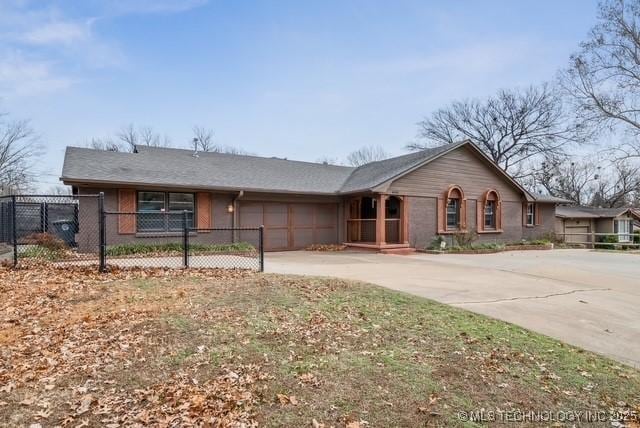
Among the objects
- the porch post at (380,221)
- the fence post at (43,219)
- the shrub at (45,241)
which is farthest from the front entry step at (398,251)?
the fence post at (43,219)

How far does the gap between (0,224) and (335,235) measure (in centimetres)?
1314

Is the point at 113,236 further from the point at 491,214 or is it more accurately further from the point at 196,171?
the point at 491,214

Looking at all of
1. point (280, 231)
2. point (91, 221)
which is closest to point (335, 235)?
point (280, 231)

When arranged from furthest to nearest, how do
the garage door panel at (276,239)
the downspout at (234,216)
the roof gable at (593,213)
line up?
the roof gable at (593,213) → the garage door panel at (276,239) → the downspout at (234,216)

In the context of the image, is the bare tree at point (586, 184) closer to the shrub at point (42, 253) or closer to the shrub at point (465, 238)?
the shrub at point (465, 238)

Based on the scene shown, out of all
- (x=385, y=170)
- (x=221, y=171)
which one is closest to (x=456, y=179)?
(x=385, y=170)

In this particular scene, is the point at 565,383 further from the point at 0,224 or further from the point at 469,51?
the point at 0,224

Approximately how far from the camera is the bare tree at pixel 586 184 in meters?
40.5

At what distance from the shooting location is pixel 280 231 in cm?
1711

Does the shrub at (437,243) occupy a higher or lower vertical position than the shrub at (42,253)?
lower

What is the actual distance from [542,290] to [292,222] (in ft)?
36.5

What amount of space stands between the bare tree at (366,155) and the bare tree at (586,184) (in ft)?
61.2

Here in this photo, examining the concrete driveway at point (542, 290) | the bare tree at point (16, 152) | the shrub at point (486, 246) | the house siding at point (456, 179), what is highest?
the bare tree at point (16, 152)

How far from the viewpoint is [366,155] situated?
5234 cm
